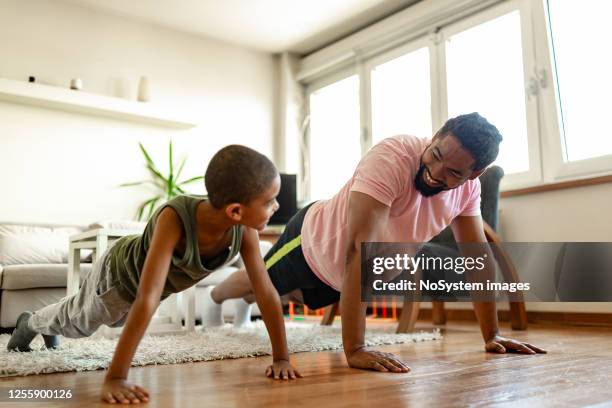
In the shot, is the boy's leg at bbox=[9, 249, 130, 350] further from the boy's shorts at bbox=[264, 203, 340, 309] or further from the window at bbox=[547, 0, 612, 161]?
the window at bbox=[547, 0, 612, 161]

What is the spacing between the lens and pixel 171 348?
1.97 m

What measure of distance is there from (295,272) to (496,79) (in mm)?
2512

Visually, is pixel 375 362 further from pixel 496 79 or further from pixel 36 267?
pixel 496 79

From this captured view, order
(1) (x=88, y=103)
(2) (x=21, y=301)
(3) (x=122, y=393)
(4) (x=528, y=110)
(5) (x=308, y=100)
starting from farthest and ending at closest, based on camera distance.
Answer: (5) (x=308, y=100) < (1) (x=88, y=103) < (4) (x=528, y=110) < (2) (x=21, y=301) < (3) (x=122, y=393)

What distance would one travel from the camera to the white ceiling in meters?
4.54

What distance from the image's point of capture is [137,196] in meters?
4.69

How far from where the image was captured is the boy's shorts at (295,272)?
2.05 m

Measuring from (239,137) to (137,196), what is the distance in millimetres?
1212

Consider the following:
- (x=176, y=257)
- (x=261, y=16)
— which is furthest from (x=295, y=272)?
(x=261, y=16)

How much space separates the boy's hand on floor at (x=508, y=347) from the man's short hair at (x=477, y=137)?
2.16 feet

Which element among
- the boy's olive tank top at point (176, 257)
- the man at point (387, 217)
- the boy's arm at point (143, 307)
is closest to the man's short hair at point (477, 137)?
the man at point (387, 217)

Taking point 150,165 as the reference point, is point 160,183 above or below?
below

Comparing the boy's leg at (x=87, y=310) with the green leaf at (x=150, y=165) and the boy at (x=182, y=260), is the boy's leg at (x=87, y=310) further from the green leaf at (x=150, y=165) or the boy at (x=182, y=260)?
the green leaf at (x=150, y=165)

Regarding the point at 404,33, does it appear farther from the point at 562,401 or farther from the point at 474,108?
Answer: the point at 562,401
